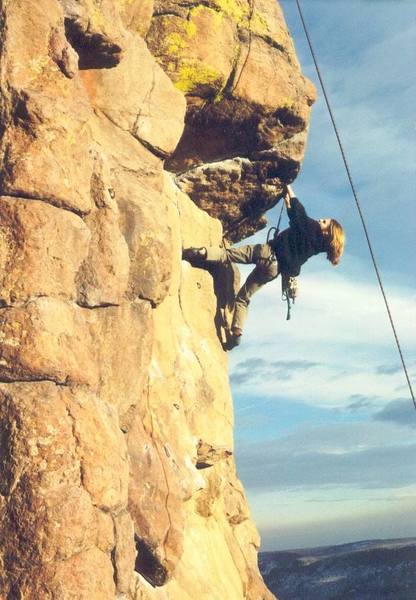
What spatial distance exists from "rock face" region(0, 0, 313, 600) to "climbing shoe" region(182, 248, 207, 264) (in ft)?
1.51

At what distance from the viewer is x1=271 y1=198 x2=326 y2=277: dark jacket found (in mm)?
18406

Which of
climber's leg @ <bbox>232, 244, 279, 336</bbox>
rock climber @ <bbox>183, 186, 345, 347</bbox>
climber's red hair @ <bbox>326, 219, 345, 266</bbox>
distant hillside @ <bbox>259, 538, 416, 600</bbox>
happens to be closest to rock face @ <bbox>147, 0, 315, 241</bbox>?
rock climber @ <bbox>183, 186, 345, 347</bbox>

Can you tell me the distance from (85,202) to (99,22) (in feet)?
11.7

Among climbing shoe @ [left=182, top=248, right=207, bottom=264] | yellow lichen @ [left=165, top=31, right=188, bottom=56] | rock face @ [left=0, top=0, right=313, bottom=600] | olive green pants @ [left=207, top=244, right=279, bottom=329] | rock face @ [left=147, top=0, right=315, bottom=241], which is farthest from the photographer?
olive green pants @ [left=207, top=244, right=279, bottom=329]

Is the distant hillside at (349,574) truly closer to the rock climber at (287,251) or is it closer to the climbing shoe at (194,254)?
the rock climber at (287,251)

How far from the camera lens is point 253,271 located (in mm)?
18859

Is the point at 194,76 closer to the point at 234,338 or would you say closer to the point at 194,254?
the point at 194,254

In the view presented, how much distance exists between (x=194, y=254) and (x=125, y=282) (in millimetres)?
6073

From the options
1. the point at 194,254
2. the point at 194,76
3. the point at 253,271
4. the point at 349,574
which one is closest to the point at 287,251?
the point at 253,271

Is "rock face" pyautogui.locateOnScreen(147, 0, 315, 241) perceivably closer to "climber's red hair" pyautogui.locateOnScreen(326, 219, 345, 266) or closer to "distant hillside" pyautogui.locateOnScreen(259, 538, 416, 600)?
"climber's red hair" pyautogui.locateOnScreen(326, 219, 345, 266)

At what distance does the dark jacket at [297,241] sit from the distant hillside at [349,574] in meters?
27.7

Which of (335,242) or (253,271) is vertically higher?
(335,242)

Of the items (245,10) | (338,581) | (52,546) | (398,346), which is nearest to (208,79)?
(245,10)

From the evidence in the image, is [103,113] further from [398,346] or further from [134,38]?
[398,346]
